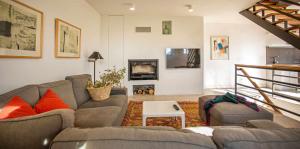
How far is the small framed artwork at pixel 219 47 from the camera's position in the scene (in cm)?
618

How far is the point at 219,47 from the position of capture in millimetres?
6207

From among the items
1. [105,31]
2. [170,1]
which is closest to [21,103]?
[170,1]

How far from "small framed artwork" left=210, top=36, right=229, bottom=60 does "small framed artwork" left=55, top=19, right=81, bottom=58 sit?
4.82 meters

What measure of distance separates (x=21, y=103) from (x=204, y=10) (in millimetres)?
4728

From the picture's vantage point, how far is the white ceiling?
396 cm

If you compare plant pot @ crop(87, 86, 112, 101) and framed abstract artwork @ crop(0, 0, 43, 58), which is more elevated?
framed abstract artwork @ crop(0, 0, 43, 58)

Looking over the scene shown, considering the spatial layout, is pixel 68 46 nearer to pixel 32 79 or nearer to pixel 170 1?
pixel 32 79

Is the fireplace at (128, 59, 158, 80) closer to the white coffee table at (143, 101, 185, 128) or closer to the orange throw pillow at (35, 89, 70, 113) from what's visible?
the white coffee table at (143, 101, 185, 128)

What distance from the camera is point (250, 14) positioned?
13.6ft

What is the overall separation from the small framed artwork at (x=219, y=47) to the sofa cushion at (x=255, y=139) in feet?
19.2

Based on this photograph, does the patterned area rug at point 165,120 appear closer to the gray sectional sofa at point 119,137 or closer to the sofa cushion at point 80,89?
the sofa cushion at point 80,89

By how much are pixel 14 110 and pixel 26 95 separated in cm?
42

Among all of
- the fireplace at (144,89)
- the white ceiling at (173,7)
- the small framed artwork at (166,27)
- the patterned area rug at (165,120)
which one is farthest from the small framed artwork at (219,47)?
the patterned area rug at (165,120)

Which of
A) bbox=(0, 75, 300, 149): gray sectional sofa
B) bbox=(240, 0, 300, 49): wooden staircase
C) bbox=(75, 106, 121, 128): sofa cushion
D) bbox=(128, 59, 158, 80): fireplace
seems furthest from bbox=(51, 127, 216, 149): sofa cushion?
bbox=(128, 59, 158, 80): fireplace
